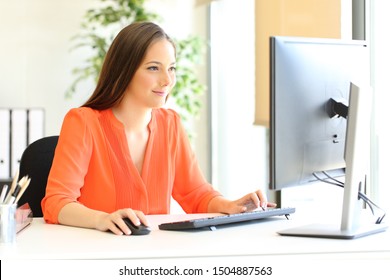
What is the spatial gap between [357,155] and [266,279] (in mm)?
380

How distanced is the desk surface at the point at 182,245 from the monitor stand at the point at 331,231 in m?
0.02

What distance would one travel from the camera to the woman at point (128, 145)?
2133 mm

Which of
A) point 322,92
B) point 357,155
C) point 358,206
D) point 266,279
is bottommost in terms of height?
point 266,279

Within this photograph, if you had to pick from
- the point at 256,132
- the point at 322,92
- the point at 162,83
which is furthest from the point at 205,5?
the point at 322,92

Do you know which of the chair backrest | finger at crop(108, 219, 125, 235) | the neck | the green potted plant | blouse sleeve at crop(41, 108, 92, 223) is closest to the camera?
finger at crop(108, 219, 125, 235)

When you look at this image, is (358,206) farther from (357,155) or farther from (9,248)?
(9,248)

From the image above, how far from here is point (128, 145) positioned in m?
2.28

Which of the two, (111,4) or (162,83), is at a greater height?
(111,4)

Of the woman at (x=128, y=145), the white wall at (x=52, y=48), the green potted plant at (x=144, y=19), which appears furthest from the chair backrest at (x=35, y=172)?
the white wall at (x=52, y=48)

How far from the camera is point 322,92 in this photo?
1.86m

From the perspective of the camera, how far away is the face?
218 cm

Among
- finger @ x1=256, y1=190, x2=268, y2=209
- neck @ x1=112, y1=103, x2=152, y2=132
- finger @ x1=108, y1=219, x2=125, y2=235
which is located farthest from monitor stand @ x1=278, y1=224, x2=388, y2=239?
neck @ x1=112, y1=103, x2=152, y2=132

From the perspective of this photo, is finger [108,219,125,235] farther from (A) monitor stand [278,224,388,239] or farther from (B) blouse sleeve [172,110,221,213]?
(B) blouse sleeve [172,110,221,213]

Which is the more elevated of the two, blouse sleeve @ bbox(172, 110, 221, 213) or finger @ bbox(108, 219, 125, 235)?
blouse sleeve @ bbox(172, 110, 221, 213)
